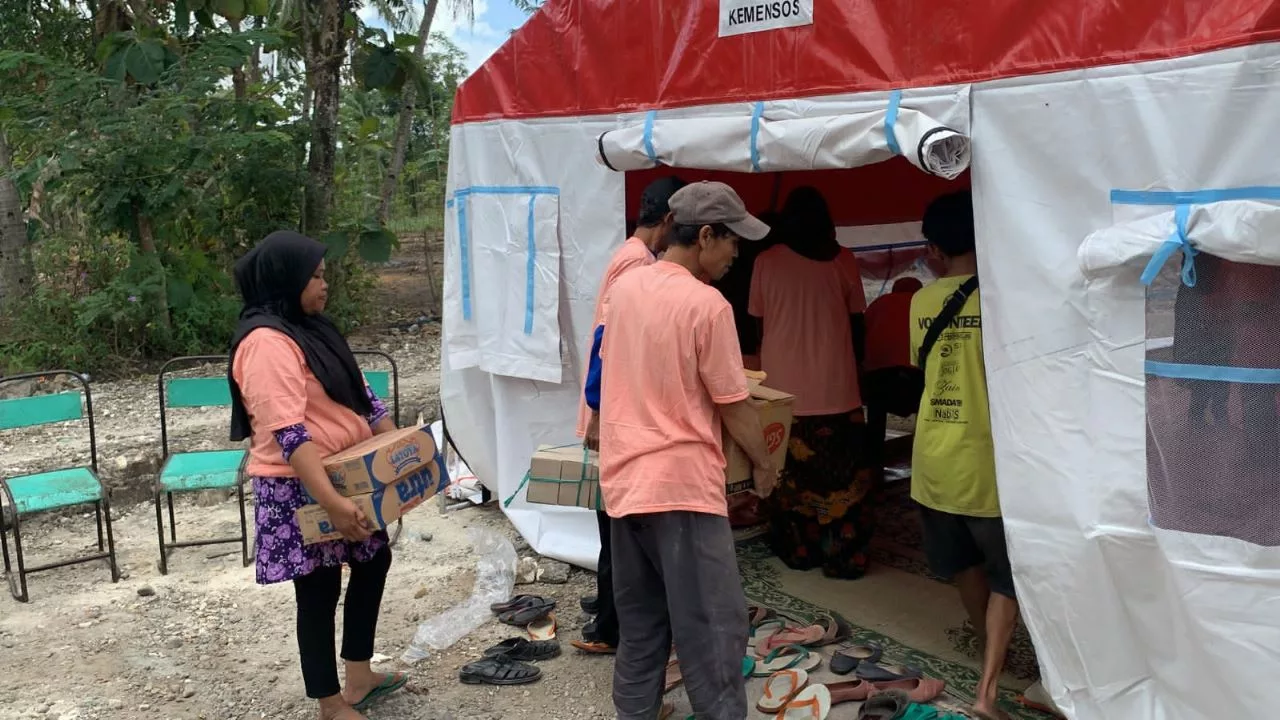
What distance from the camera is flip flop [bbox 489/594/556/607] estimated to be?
435cm

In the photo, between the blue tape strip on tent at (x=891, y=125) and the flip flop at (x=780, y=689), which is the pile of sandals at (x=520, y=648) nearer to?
the flip flop at (x=780, y=689)

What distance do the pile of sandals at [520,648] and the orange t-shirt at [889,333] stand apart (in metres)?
1.86

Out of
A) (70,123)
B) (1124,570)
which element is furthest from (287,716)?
(70,123)

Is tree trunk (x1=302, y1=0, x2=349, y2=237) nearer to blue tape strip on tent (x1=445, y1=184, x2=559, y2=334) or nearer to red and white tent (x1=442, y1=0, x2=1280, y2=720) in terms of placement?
blue tape strip on tent (x1=445, y1=184, x2=559, y2=334)

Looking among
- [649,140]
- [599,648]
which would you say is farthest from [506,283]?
[599,648]

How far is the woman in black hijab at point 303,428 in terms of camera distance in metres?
2.87

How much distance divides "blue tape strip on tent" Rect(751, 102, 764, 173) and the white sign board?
0.94 feet

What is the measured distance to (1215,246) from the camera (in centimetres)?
244

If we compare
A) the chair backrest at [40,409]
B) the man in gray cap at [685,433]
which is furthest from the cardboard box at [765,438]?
the chair backrest at [40,409]

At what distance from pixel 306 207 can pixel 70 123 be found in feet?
7.02

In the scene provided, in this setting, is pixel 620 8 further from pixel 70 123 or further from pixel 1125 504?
pixel 70 123

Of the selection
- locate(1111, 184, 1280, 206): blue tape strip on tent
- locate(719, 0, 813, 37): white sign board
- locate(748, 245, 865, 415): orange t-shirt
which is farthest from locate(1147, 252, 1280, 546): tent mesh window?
locate(748, 245, 865, 415): orange t-shirt

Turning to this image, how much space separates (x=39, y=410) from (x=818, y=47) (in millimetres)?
3947

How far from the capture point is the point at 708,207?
8.96 ft
